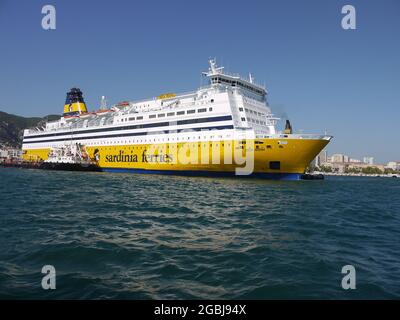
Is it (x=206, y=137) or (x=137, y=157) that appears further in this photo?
(x=137, y=157)

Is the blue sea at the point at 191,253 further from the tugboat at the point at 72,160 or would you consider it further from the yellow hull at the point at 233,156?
the tugboat at the point at 72,160

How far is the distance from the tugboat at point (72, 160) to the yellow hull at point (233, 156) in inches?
496

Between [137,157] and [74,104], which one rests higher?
[74,104]

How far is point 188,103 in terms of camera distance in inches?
1415

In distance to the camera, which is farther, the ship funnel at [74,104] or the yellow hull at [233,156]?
the ship funnel at [74,104]

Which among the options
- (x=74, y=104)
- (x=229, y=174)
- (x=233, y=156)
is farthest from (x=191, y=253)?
(x=74, y=104)

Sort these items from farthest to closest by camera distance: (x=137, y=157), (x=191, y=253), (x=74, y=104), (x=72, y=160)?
(x=74, y=104)
(x=72, y=160)
(x=137, y=157)
(x=191, y=253)

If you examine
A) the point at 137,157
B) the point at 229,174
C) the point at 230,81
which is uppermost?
the point at 230,81

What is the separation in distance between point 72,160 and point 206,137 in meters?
28.4

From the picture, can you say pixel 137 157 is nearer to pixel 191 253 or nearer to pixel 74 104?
pixel 74 104

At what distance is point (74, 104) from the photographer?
63.2 m

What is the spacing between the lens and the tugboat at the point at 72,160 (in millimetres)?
46719

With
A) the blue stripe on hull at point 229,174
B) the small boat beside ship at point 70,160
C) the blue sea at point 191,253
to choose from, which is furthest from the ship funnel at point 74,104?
the blue sea at point 191,253
